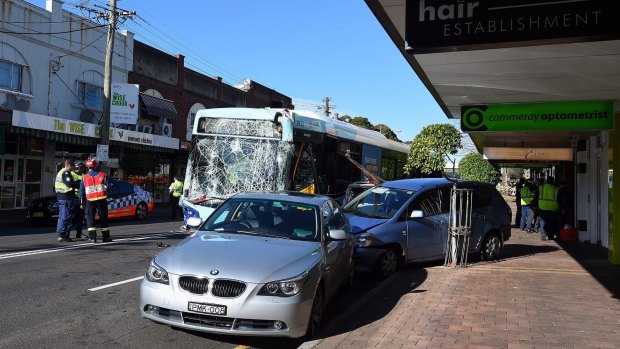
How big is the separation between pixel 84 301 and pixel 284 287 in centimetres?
320

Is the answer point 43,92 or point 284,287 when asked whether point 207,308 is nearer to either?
point 284,287

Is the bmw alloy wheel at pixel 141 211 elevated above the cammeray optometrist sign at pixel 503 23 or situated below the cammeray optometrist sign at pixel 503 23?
below

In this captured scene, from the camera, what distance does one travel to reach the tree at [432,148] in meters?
21.0

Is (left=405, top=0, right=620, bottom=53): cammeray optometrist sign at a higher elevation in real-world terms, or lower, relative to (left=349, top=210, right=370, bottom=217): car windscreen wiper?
higher

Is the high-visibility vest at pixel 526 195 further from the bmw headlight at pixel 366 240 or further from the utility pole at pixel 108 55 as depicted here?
the utility pole at pixel 108 55

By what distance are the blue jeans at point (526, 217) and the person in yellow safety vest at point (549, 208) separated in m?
2.86

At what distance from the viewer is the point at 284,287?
502cm

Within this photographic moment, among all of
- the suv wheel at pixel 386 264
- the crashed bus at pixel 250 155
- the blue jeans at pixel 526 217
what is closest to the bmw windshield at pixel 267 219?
the suv wheel at pixel 386 264

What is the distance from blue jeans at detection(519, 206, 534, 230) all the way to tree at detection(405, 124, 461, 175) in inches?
130

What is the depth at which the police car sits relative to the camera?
1636 cm

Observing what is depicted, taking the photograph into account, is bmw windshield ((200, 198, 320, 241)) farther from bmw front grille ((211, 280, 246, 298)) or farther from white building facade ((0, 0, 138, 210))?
white building facade ((0, 0, 138, 210))

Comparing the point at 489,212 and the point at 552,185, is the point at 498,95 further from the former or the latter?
the point at 552,185

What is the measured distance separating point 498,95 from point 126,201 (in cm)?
1396

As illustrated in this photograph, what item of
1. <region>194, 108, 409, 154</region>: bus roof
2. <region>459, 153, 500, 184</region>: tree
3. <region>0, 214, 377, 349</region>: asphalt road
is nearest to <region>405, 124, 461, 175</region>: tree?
<region>194, 108, 409, 154</region>: bus roof
